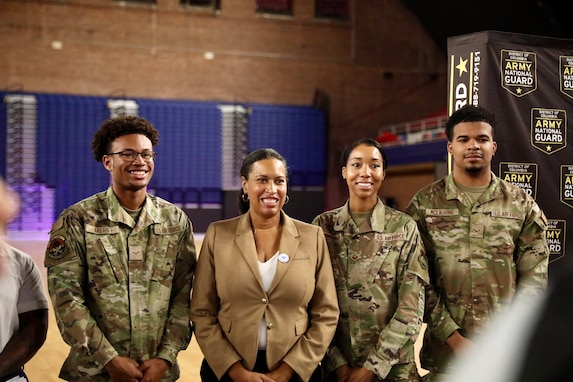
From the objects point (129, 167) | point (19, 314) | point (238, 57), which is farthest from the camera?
point (238, 57)

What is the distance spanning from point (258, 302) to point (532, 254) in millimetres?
1280

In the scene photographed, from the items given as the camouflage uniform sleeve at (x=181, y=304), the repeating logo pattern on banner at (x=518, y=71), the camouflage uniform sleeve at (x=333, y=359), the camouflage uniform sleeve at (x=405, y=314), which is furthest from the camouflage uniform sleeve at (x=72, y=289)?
the repeating logo pattern on banner at (x=518, y=71)

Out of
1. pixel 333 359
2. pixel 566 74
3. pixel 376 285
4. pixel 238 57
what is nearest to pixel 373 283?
pixel 376 285

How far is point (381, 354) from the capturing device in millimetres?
2600

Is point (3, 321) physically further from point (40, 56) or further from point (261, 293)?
point (40, 56)

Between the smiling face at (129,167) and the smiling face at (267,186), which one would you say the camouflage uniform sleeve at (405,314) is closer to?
the smiling face at (267,186)

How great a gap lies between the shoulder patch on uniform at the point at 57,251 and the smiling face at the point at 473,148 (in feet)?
5.73

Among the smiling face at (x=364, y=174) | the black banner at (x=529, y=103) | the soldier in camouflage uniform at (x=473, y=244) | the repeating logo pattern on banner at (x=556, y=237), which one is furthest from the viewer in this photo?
the repeating logo pattern on banner at (x=556, y=237)

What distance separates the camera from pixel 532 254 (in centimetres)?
287

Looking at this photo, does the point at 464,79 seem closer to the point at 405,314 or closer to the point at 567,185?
the point at 567,185

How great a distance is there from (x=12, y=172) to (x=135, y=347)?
519 inches

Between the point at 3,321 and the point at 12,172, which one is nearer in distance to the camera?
the point at 3,321

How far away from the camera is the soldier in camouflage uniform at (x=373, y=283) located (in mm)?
2627

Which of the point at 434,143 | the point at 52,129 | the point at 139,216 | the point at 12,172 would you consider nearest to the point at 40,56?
the point at 52,129
